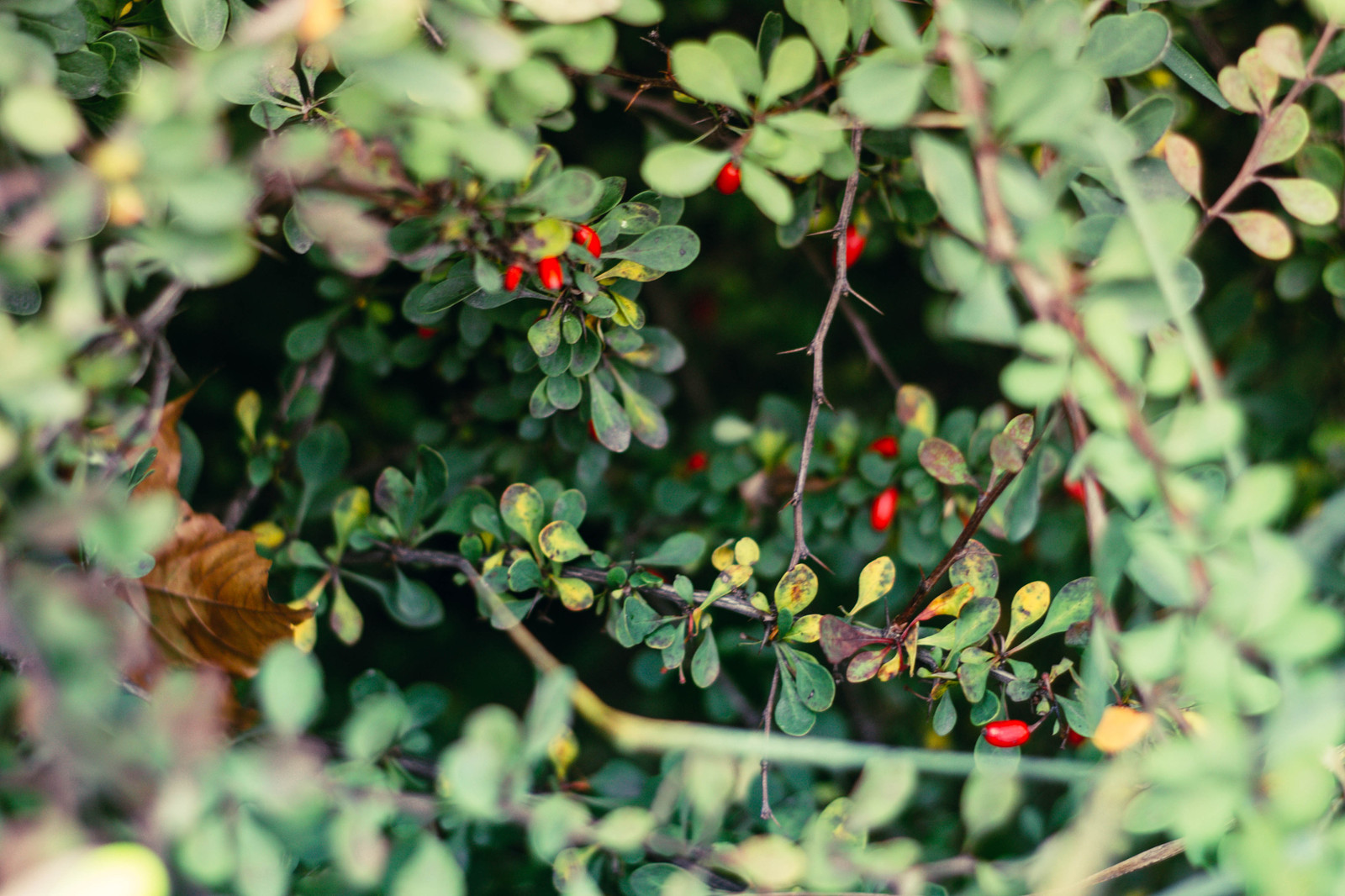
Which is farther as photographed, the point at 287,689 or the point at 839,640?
the point at 839,640

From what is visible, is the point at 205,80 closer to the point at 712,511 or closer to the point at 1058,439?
the point at 712,511

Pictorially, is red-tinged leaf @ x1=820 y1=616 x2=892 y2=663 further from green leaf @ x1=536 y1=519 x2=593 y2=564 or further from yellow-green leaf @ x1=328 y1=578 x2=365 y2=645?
yellow-green leaf @ x1=328 y1=578 x2=365 y2=645

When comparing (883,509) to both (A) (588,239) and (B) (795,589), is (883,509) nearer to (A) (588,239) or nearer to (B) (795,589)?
(B) (795,589)

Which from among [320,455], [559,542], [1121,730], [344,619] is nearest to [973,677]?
[1121,730]

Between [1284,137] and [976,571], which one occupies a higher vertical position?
[1284,137]

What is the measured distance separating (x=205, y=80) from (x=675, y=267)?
354mm

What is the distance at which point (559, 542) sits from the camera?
2.32ft

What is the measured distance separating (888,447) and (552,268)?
472 millimetres

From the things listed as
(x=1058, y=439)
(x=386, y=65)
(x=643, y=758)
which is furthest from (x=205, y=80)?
(x=643, y=758)

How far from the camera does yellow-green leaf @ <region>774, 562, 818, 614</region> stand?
2.22 feet

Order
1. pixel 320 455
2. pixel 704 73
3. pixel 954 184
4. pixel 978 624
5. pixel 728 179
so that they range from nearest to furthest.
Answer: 1. pixel 954 184
2. pixel 704 73
3. pixel 978 624
4. pixel 728 179
5. pixel 320 455

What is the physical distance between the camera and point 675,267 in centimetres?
67

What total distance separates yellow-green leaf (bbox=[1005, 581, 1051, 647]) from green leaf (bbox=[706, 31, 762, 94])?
0.45m

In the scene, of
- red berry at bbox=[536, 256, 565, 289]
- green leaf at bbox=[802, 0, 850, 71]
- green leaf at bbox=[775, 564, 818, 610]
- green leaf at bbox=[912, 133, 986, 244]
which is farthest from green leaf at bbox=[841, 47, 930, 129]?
green leaf at bbox=[775, 564, 818, 610]
